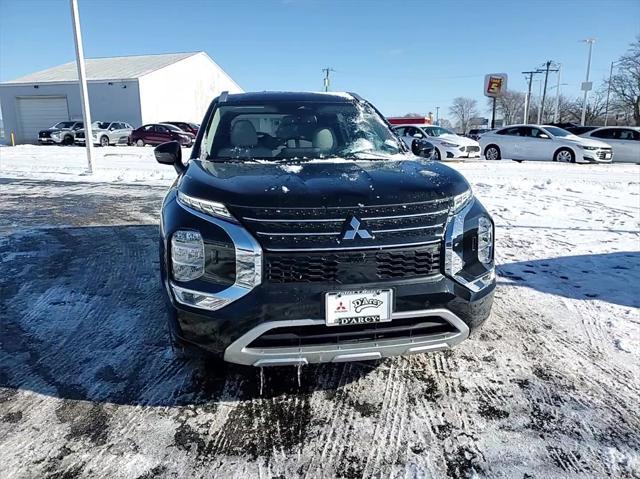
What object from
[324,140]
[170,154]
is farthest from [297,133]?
[170,154]

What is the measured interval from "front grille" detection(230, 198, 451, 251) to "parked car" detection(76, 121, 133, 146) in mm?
27648

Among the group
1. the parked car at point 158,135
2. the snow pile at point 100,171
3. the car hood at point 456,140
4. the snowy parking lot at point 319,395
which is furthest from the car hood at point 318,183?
the parked car at point 158,135

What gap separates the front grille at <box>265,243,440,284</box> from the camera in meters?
2.17

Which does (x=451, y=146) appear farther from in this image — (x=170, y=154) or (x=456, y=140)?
(x=170, y=154)

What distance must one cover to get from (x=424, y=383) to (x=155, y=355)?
66.3 inches

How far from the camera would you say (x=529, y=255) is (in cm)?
512

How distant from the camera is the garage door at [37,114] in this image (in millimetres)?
35438

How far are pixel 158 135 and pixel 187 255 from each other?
25773 millimetres

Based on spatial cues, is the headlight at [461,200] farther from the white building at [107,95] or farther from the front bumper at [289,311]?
the white building at [107,95]

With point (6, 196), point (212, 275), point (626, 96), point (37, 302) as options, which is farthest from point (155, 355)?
point (626, 96)

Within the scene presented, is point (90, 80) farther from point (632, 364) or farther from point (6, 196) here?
point (632, 364)

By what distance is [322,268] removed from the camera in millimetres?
2195

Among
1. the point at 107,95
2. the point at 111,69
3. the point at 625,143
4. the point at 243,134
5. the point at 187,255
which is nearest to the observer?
the point at 187,255

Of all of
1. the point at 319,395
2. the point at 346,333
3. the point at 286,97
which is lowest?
the point at 319,395
